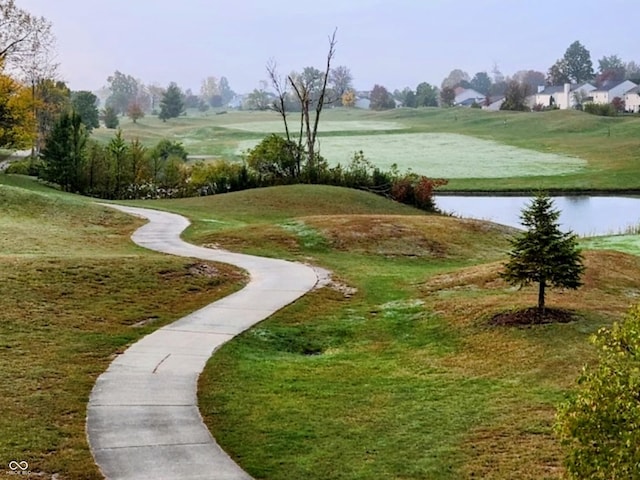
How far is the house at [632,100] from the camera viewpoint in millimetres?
138250

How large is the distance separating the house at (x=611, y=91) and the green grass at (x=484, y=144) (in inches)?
1275

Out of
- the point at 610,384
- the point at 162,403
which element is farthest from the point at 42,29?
the point at 610,384

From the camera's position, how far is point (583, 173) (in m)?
66.0

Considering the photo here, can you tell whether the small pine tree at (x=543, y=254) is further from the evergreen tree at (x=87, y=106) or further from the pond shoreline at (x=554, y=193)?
the evergreen tree at (x=87, y=106)

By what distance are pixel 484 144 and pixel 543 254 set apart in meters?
82.6

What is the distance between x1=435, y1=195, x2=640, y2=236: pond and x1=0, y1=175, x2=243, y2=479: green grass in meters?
22.2

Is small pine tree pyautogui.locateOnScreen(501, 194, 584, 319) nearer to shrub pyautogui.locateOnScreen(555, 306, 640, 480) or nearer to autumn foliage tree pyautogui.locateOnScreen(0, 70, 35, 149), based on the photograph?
shrub pyautogui.locateOnScreen(555, 306, 640, 480)

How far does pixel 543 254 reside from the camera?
42.9 ft

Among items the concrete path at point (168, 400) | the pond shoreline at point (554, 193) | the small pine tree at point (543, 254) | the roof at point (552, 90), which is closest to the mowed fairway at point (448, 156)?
the pond shoreline at point (554, 193)

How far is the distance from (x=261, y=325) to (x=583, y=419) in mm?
9030

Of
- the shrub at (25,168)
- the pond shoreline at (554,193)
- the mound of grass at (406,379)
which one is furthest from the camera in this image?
the pond shoreline at (554,193)

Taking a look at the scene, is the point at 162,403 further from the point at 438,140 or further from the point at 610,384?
the point at 438,140

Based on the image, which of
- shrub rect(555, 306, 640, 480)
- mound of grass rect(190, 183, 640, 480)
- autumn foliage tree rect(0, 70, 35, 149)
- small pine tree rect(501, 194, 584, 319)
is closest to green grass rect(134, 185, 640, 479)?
mound of grass rect(190, 183, 640, 480)

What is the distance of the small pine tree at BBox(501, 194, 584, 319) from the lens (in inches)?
515
